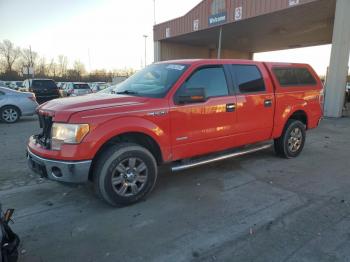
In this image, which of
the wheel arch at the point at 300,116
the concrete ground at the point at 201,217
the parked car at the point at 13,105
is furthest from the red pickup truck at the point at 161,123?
the parked car at the point at 13,105

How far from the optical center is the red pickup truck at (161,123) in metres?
3.20

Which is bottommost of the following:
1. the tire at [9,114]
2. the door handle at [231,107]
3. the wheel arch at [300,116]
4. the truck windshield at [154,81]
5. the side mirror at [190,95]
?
the tire at [9,114]

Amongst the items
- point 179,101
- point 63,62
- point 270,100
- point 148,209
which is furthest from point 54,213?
point 63,62

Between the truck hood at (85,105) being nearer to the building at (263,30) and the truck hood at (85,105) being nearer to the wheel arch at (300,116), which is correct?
the wheel arch at (300,116)

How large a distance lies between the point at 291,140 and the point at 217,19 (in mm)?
12283

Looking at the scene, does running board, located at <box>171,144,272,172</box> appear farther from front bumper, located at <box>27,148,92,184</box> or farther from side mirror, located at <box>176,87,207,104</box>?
front bumper, located at <box>27,148,92,184</box>

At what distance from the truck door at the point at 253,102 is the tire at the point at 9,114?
944 cm

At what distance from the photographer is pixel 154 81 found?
419 cm

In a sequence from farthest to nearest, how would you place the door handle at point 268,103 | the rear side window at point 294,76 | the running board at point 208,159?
1. the rear side window at point 294,76
2. the door handle at point 268,103
3. the running board at point 208,159

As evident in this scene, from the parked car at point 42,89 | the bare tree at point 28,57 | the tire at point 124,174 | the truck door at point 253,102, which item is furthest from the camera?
the bare tree at point 28,57

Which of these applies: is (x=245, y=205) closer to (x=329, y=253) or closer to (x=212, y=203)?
(x=212, y=203)

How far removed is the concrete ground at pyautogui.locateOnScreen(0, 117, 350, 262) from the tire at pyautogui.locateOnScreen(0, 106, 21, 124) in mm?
6459

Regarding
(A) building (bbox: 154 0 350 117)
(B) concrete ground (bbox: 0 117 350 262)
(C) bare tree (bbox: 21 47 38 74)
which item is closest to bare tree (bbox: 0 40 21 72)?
(C) bare tree (bbox: 21 47 38 74)

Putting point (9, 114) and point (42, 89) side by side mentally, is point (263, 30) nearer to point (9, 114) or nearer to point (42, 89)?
point (42, 89)
